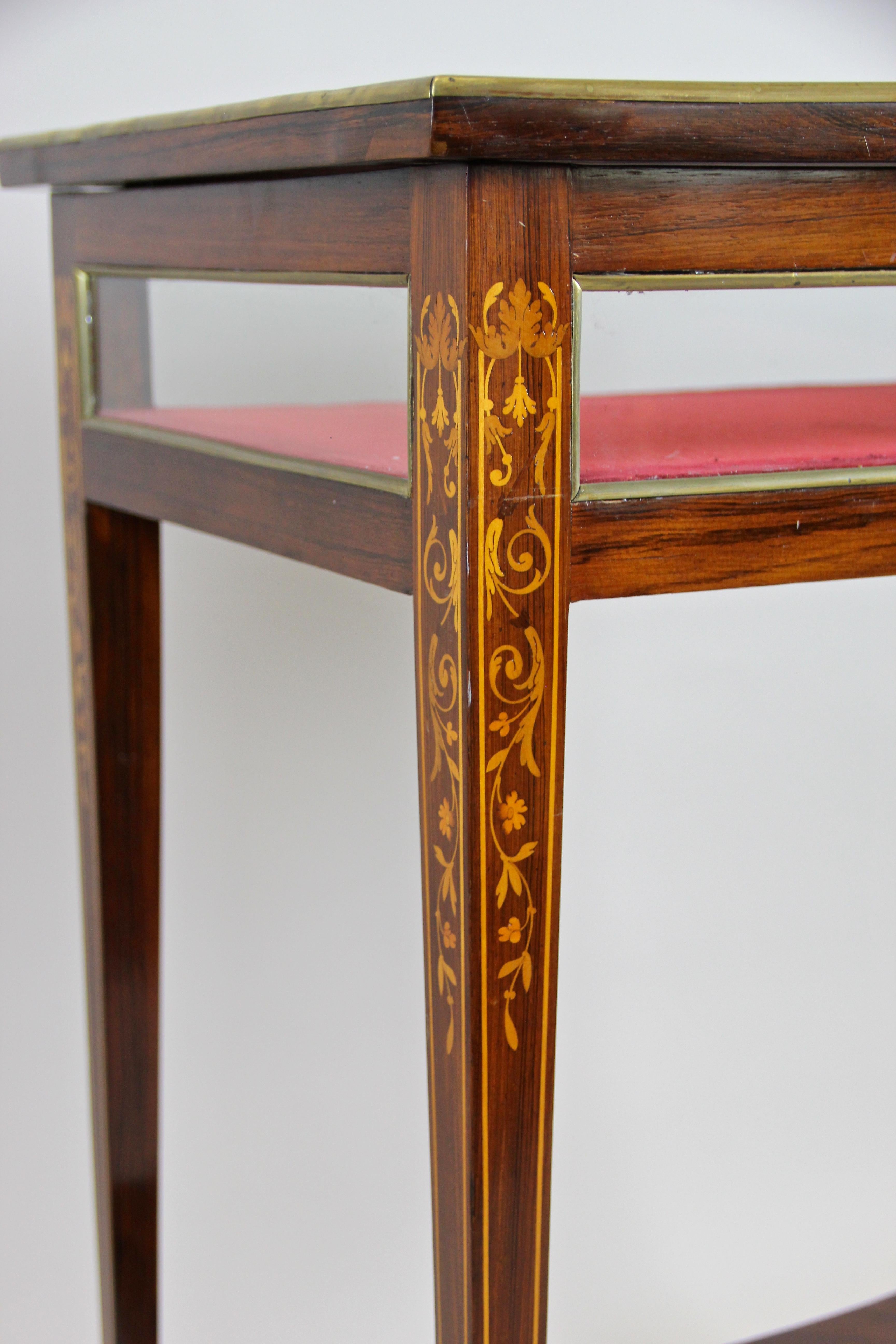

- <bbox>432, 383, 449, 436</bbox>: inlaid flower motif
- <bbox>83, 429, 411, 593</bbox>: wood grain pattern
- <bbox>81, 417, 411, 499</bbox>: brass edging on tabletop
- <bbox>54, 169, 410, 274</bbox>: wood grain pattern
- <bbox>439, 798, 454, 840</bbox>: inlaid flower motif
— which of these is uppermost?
<bbox>54, 169, 410, 274</bbox>: wood grain pattern

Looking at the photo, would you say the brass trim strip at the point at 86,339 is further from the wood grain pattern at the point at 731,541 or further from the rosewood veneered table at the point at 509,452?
the wood grain pattern at the point at 731,541

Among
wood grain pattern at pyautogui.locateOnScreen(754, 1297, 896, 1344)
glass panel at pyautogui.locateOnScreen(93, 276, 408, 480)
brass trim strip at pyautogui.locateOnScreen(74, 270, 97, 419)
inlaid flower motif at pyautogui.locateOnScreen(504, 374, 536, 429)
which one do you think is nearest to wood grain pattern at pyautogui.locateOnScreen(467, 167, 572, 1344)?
inlaid flower motif at pyautogui.locateOnScreen(504, 374, 536, 429)

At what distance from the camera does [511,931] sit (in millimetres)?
698

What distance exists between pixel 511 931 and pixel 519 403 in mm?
212

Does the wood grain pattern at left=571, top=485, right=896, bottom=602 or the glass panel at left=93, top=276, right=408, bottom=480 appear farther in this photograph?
the glass panel at left=93, top=276, right=408, bottom=480

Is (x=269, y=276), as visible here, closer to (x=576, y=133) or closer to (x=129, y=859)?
(x=576, y=133)

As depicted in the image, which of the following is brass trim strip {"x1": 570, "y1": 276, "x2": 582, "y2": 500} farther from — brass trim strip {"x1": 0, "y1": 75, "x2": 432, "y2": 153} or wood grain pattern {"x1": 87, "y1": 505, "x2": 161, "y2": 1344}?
wood grain pattern {"x1": 87, "y1": 505, "x2": 161, "y2": 1344}

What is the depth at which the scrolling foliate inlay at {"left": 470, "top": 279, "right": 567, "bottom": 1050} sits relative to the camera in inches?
25.5

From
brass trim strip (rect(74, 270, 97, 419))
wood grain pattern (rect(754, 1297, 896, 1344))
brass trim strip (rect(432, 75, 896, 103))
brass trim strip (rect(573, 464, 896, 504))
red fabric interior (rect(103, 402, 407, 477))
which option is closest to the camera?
brass trim strip (rect(432, 75, 896, 103))

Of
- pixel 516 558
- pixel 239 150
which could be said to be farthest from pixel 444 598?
pixel 239 150

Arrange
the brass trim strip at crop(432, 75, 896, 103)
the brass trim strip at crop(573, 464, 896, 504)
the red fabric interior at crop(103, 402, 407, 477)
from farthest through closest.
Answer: the red fabric interior at crop(103, 402, 407, 477)
the brass trim strip at crop(573, 464, 896, 504)
the brass trim strip at crop(432, 75, 896, 103)

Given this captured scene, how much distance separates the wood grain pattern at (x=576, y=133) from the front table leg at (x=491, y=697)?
2cm

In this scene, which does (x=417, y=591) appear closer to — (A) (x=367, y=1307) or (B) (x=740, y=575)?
(B) (x=740, y=575)

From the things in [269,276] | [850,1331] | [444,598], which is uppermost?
[269,276]
